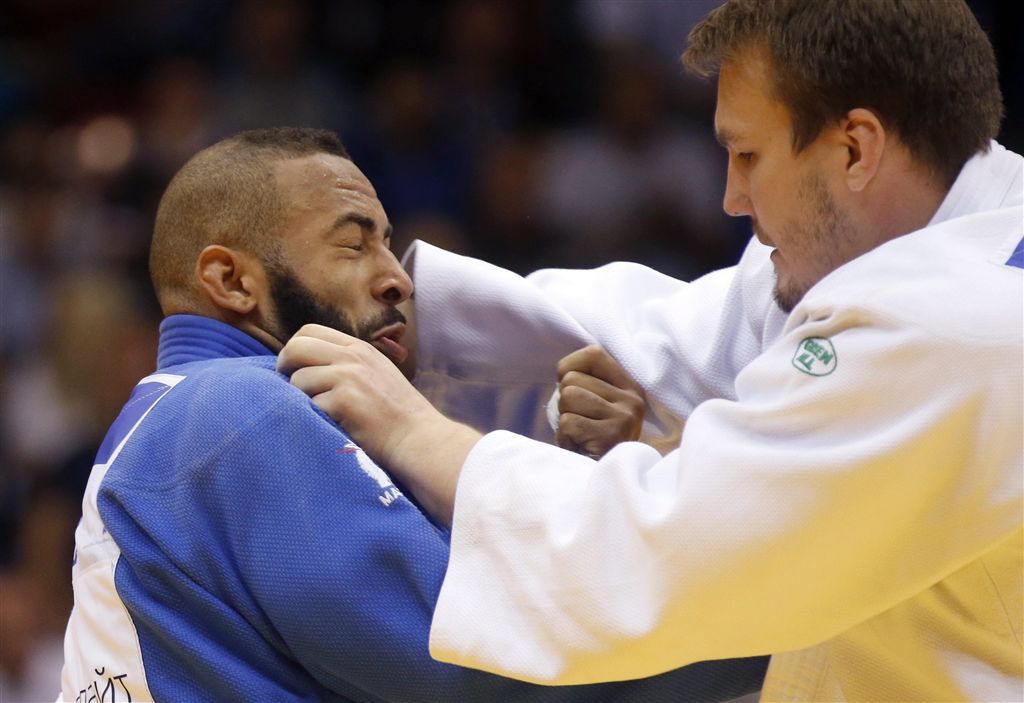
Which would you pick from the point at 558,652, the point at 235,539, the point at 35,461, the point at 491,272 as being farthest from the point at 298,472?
the point at 35,461

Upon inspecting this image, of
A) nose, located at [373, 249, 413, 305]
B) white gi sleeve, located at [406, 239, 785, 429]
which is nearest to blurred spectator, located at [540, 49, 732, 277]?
white gi sleeve, located at [406, 239, 785, 429]

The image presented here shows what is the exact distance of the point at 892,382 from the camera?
6.74 feet

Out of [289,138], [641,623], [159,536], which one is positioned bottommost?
[159,536]

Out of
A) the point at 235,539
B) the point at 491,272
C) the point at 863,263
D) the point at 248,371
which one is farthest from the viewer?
the point at 491,272

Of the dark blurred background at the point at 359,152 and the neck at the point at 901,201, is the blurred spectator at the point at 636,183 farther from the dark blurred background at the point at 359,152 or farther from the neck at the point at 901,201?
the neck at the point at 901,201

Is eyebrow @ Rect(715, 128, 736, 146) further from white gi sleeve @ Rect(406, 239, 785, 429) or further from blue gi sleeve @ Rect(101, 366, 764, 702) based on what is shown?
blue gi sleeve @ Rect(101, 366, 764, 702)

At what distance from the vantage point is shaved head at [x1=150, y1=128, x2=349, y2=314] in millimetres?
2988

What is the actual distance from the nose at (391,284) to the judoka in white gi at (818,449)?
0.43 meters

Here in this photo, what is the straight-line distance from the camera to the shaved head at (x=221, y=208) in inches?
118

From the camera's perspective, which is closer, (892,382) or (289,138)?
Result: (892,382)

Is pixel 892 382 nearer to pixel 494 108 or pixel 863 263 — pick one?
pixel 863 263

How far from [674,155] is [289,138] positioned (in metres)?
3.44

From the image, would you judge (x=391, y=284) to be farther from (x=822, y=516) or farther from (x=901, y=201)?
(x=822, y=516)

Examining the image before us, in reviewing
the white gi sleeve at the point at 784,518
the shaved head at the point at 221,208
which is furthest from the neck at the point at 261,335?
the white gi sleeve at the point at 784,518
